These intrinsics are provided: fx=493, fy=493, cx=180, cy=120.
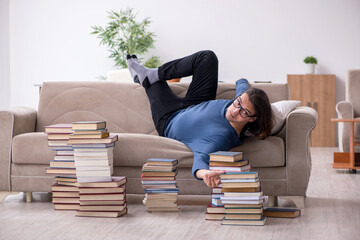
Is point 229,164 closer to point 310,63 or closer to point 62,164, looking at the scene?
point 62,164

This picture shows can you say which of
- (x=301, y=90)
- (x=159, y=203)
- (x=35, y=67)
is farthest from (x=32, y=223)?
(x=35, y=67)

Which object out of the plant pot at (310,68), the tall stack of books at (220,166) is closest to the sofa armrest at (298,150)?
the tall stack of books at (220,166)

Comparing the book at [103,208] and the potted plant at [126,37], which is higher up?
the potted plant at [126,37]

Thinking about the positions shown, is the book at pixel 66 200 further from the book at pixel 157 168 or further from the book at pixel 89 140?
the book at pixel 157 168

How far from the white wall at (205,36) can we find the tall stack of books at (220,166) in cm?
481

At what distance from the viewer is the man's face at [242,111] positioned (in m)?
2.94

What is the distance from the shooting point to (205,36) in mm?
7520

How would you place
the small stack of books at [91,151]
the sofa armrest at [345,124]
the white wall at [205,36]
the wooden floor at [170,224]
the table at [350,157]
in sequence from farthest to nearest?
the white wall at [205,36] < the sofa armrest at [345,124] < the table at [350,157] < the small stack of books at [91,151] < the wooden floor at [170,224]

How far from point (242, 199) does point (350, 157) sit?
2.47 meters

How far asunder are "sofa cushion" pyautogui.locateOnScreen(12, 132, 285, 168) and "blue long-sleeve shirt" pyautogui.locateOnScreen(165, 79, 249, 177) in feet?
0.27

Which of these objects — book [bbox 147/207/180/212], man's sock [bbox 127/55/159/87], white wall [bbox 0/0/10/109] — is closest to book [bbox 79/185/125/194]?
book [bbox 147/207/180/212]

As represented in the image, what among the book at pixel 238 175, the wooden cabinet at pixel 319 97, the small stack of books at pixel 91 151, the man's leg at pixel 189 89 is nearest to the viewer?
the book at pixel 238 175

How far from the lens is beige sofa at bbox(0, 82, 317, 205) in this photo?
3.11 meters

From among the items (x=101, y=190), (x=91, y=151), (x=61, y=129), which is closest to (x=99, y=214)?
(x=101, y=190)
